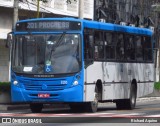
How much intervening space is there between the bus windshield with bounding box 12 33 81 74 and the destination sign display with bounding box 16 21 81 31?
27 cm

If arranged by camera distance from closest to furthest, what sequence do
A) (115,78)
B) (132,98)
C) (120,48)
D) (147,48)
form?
(115,78) < (120,48) < (132,98) < (147,48)

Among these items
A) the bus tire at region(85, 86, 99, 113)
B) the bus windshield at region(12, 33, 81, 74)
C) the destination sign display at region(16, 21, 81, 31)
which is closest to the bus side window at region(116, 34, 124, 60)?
the bus tire at region(85, 86, 99, 113)

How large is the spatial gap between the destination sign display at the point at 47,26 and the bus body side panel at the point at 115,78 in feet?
5.10

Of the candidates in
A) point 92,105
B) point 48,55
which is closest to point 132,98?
point 92,105

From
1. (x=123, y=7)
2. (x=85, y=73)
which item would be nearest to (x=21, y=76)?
(x=85, y=73)

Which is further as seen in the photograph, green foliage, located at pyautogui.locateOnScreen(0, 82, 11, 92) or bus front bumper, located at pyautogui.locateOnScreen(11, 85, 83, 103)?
green foliage, located at pyautogui.locateOnScreen(0, 82, 11, 92)

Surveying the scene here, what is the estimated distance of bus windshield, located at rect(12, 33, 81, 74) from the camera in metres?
21.9

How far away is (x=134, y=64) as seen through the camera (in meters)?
26.8

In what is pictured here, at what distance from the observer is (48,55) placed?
22031 mm

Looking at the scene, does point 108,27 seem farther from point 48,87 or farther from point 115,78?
point 48,87

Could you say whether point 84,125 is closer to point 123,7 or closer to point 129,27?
point 129,27

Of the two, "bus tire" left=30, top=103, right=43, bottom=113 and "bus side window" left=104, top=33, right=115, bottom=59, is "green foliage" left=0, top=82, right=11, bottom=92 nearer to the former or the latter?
"bus tire" left=30, top=103, right=43, bottom=113

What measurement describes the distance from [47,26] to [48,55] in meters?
1.09

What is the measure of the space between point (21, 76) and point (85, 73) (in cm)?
220
